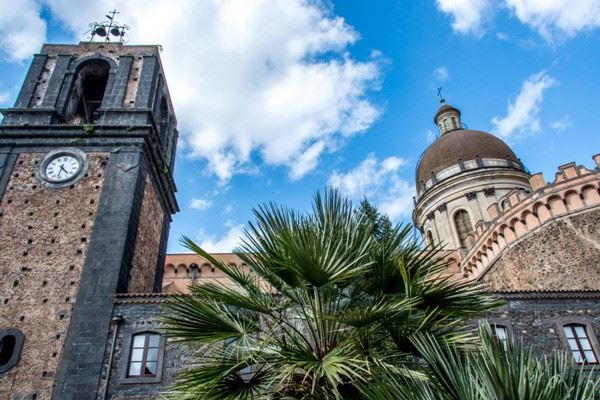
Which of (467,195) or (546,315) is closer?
(546,315)

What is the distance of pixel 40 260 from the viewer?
520 inches

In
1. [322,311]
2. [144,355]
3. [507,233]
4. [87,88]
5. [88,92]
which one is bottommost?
[322,311]

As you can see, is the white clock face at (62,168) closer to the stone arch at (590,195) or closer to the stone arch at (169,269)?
the stone arch at (169,269)

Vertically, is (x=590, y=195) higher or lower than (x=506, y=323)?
higher

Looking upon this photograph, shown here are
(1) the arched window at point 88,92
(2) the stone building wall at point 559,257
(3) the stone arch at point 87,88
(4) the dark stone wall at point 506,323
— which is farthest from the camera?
(1) the arched window at point 88,92

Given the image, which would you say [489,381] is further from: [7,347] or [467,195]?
[467,195]

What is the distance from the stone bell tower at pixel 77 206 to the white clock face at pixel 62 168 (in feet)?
0.12

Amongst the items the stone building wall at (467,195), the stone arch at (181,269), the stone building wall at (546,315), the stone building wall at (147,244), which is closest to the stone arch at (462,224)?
the stone building wall at (467,195)

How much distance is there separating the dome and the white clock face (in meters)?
22.3

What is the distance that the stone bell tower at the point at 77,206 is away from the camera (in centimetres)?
1170

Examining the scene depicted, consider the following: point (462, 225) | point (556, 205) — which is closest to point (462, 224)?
point (462, 225)

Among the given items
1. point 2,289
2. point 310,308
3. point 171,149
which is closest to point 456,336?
point 310,308

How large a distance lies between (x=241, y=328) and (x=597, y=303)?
1172 cm

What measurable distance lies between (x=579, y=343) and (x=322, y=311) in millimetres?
10144
